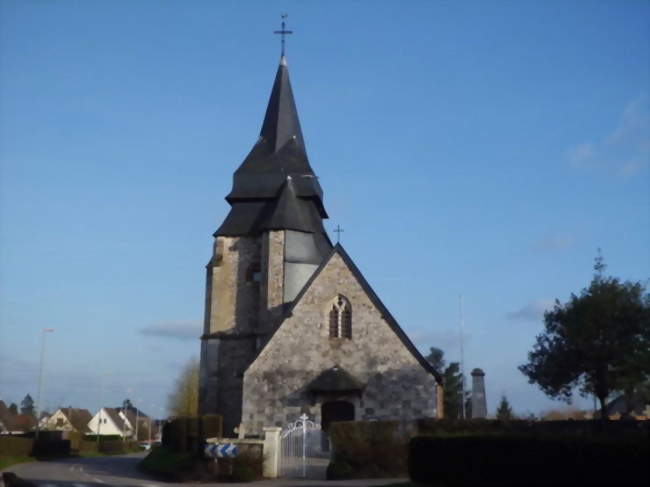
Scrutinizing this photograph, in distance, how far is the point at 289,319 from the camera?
2833cm

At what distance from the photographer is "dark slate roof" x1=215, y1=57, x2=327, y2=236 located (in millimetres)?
36625

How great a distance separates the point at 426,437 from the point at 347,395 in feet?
35.5

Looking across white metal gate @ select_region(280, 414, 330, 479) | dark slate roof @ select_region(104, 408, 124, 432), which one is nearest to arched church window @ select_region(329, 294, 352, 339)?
white metal gate @ select_region(280, 414, 330, 479)

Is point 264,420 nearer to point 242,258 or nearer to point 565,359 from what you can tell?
point 242,258

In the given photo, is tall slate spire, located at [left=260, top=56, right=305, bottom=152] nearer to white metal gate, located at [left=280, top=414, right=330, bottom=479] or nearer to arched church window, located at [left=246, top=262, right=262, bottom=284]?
arched church window, located at [left=246, top=262, right=262, bottom=284]

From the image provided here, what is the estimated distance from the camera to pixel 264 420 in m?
27.4

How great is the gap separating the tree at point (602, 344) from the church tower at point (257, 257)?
39.3ft

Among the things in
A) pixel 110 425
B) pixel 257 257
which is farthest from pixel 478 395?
pixel 110 425

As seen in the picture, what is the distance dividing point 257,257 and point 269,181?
14.0 ft

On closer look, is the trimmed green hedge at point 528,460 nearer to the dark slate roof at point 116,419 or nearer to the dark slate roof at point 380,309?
the dark slate roof at point 380,309

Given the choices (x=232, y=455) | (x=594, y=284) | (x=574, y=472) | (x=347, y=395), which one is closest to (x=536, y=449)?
(x=574, y=472)

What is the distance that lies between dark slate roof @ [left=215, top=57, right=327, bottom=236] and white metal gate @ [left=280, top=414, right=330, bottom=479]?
14607mm

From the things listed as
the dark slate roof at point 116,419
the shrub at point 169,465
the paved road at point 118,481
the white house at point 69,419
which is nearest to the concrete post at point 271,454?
the paved road at point 118,481

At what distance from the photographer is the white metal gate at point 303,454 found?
70.4 feet
